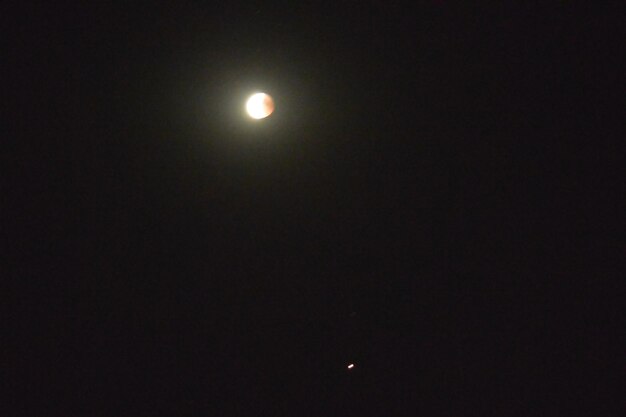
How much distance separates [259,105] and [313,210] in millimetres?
503

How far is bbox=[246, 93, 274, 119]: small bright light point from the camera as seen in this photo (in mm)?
1604

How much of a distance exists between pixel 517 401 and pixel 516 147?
134 cm

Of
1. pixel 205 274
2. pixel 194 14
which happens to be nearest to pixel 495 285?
pixel 205 274

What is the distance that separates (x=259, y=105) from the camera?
1613 millimetres

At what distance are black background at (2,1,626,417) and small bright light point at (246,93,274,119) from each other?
3 cm

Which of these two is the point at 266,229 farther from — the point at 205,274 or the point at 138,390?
the point at 138,390

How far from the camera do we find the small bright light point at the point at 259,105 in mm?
1604

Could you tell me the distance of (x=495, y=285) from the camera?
2.07 m

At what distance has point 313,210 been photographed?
187 cm

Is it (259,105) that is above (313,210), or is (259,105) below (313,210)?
above

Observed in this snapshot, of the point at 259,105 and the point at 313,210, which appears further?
the point at 313,210

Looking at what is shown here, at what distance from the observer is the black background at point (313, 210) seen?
155cm

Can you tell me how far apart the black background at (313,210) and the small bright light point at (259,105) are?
3 cm

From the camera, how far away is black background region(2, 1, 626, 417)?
1.55 m
